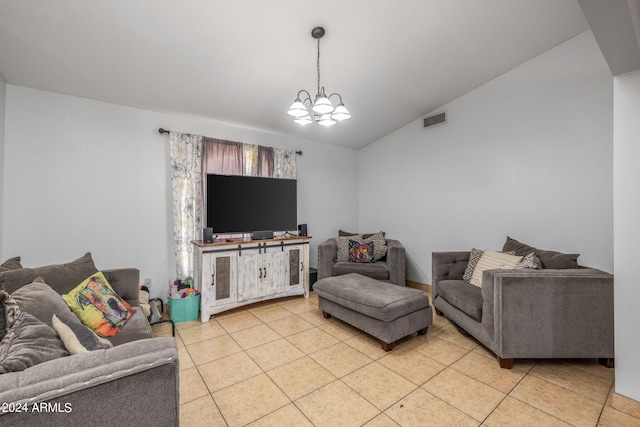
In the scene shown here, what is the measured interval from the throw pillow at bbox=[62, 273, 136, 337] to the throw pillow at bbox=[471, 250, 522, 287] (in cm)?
296

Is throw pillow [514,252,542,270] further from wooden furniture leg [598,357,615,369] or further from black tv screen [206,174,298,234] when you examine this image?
black tv screen [206,174,298,234]

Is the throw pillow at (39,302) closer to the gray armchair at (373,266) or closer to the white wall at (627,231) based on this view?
the gray armchair at (373,266)

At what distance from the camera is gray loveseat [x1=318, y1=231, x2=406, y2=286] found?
146 inches

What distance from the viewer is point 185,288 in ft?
10.4

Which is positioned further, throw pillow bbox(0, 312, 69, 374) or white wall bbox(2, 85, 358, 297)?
white wall bbox(2, 85, 358, 297)

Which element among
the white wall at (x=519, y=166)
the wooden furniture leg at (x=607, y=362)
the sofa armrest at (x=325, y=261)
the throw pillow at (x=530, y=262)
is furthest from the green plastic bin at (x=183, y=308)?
the wooden furniture leg at (x=607, y=362)

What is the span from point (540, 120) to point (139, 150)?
4419 mm

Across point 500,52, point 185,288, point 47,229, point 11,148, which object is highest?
point 500,52

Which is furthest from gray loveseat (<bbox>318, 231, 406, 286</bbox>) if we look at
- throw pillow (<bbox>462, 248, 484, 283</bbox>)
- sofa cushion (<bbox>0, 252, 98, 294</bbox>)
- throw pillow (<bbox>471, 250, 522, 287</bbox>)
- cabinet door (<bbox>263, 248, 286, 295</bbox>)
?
sofa cushion (<bbox>0, 252, 98, 294</bbox>)

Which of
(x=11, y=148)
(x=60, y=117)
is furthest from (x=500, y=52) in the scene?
(x=11, y=148)

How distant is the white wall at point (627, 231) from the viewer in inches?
62.4

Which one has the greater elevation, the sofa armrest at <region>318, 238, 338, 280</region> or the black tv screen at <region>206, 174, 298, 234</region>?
the black tv screen at <region>206, 174, 298, 234</region>

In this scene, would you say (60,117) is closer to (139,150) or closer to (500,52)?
(139,150)

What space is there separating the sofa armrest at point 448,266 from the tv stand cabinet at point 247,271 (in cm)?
167
